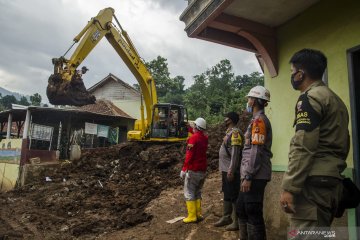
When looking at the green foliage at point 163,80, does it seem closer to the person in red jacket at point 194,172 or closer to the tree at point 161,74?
the tree at point 161,74

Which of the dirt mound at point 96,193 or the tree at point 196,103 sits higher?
the tree at point 196,103

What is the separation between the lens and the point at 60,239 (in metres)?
5.98

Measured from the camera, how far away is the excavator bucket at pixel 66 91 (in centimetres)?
968

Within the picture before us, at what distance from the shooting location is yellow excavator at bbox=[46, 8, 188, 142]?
9.97m

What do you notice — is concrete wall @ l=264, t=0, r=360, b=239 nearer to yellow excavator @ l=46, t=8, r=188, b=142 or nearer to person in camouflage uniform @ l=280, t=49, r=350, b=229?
person in camouflage uniform @ l=280, t=49, r=350, b=229

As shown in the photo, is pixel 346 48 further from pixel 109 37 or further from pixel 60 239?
pixel 109 37

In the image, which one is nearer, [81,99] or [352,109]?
[352,109]

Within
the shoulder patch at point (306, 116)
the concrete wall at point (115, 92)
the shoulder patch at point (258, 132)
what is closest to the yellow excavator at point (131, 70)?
the shoulder patch at point (258, 132)

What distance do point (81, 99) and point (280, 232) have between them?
27.4ft

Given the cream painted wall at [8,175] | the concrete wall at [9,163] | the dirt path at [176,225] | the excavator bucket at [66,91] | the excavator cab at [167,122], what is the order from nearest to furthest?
the dirt path at [176,225] < the excavator bucket at [66,91] < the cream painted wall at [8,175] < the concrete wall at [9,163] < the excavator cab at [167,122]

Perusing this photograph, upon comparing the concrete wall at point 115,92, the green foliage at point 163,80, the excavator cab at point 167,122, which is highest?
the green foliage at point 163,80

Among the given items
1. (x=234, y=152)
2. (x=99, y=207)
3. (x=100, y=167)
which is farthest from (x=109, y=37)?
(x=234, y=152)

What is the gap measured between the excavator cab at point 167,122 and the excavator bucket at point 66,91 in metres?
3.44

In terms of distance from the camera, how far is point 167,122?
13.3 metres
